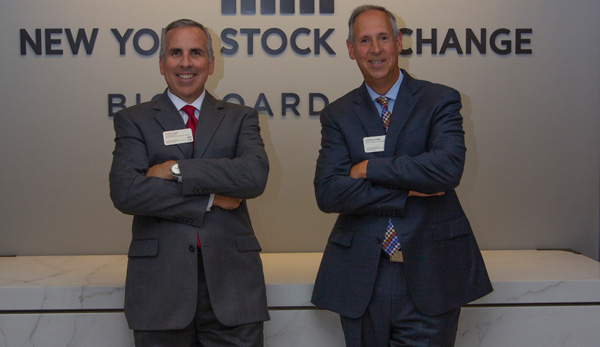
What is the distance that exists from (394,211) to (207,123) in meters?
0.90

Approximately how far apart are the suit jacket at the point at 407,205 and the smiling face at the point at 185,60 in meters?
0.67

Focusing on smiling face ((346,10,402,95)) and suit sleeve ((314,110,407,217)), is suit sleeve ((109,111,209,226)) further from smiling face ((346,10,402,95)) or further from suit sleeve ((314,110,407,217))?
smiling face ((346,10,402,95))

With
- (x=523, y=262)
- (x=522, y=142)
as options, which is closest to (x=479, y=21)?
(x=522, y=142)

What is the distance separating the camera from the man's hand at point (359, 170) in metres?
2.76

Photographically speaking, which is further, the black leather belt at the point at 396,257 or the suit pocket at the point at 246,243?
the suit pocket at the point at 246,243

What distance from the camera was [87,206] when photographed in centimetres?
457

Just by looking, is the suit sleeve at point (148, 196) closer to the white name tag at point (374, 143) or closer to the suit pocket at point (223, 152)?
the suit pocket at point (223, 152)

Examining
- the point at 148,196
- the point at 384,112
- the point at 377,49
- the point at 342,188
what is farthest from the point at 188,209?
the point at 377,49

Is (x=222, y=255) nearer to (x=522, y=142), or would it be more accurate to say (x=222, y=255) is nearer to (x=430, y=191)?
(x=430, y=191)

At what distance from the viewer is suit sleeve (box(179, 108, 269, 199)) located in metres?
2.75

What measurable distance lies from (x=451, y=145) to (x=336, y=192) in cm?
51

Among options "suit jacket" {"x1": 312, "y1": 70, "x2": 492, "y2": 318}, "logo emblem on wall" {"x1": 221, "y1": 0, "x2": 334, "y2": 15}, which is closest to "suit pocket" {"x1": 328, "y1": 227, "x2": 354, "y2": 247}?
"suit jacket" {"x1": 312, "y1": 70, "x2": 492, "y2": 318}

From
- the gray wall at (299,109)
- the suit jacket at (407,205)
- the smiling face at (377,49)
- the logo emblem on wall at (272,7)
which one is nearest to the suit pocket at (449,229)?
the suit jacket at (407,205)

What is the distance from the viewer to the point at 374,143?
9.21 feet
